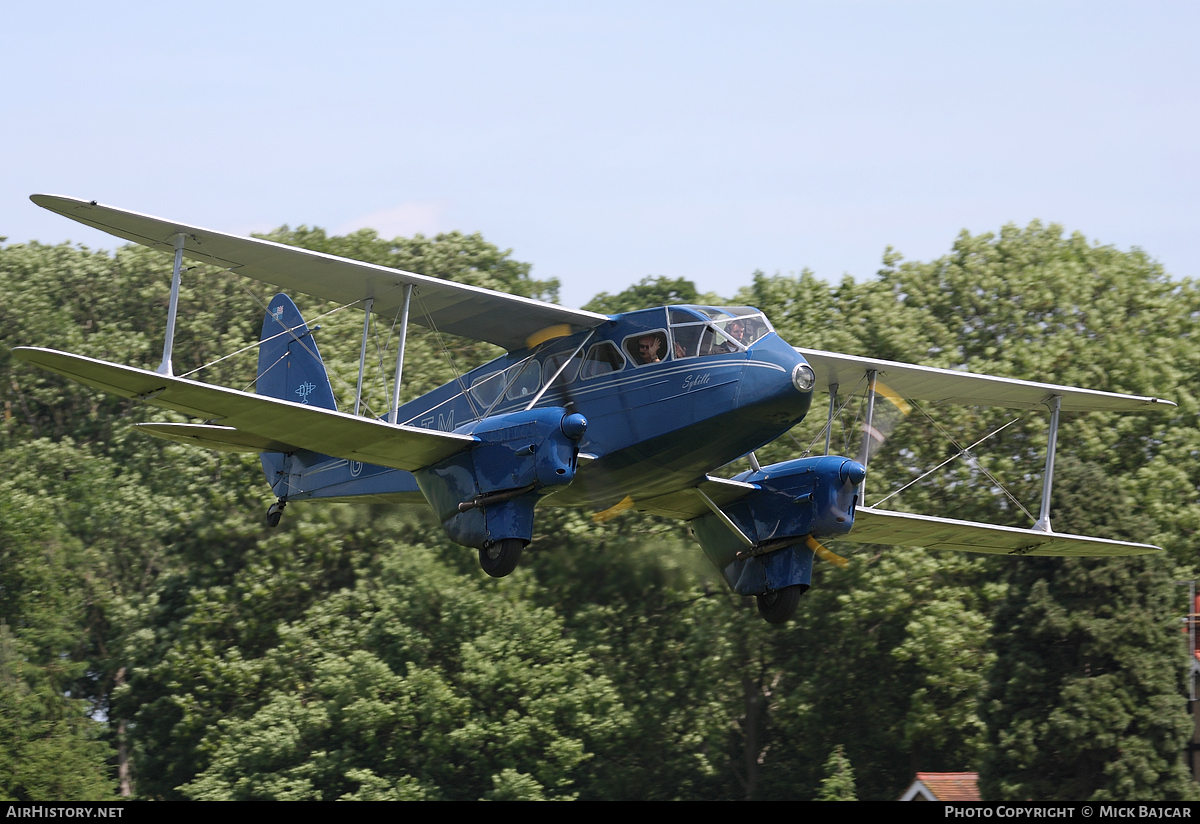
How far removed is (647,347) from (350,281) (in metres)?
4.53

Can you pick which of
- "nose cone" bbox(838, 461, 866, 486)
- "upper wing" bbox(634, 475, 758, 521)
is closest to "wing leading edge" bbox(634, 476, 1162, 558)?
"upper wing" bbox(634, 475, 758, 521)

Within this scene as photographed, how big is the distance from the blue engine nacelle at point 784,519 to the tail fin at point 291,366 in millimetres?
7433

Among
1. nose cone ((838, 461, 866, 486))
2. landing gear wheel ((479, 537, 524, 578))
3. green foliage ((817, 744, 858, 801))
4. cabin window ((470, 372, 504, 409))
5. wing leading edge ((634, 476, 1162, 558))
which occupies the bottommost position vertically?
green foliage ((817, 744, 858, 801))

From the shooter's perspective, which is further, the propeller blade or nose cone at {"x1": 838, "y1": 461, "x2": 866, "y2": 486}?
the propeller blade

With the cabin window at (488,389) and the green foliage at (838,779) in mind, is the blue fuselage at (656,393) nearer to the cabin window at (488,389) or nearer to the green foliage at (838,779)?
the cabin window at (488,389)

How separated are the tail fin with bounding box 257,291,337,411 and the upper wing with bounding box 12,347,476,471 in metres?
5.29

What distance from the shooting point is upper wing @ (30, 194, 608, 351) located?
60.7ft

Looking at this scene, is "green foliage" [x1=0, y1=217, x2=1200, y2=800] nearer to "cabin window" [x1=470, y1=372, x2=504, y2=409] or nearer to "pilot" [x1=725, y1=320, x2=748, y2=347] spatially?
"cabin window" [x1=470, y1=372, x2=504, y2=409]

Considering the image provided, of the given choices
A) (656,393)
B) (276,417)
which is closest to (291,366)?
(276,417)

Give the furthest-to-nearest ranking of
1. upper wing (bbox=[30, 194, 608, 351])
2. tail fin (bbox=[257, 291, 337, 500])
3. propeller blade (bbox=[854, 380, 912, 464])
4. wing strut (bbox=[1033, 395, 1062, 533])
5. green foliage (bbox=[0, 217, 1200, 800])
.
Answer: green foliage (bbox=[0, 217, 1200, 800]) → tail fin (bbox=[257, 291, 337, 500]) → wing strut (bbox=[1033, 395, 1062, 533]) → propeller blade (bbox=[854, 380, 912, 464]) → upper wing (bbox=[30, 194, 608, 351])

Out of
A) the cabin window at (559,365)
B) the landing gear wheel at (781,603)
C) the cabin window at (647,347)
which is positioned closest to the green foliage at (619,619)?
the landing gear wheel at (781,603)

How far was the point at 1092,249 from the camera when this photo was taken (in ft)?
144

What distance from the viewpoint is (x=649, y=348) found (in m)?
18.6

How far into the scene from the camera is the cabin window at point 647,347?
1844 cm
